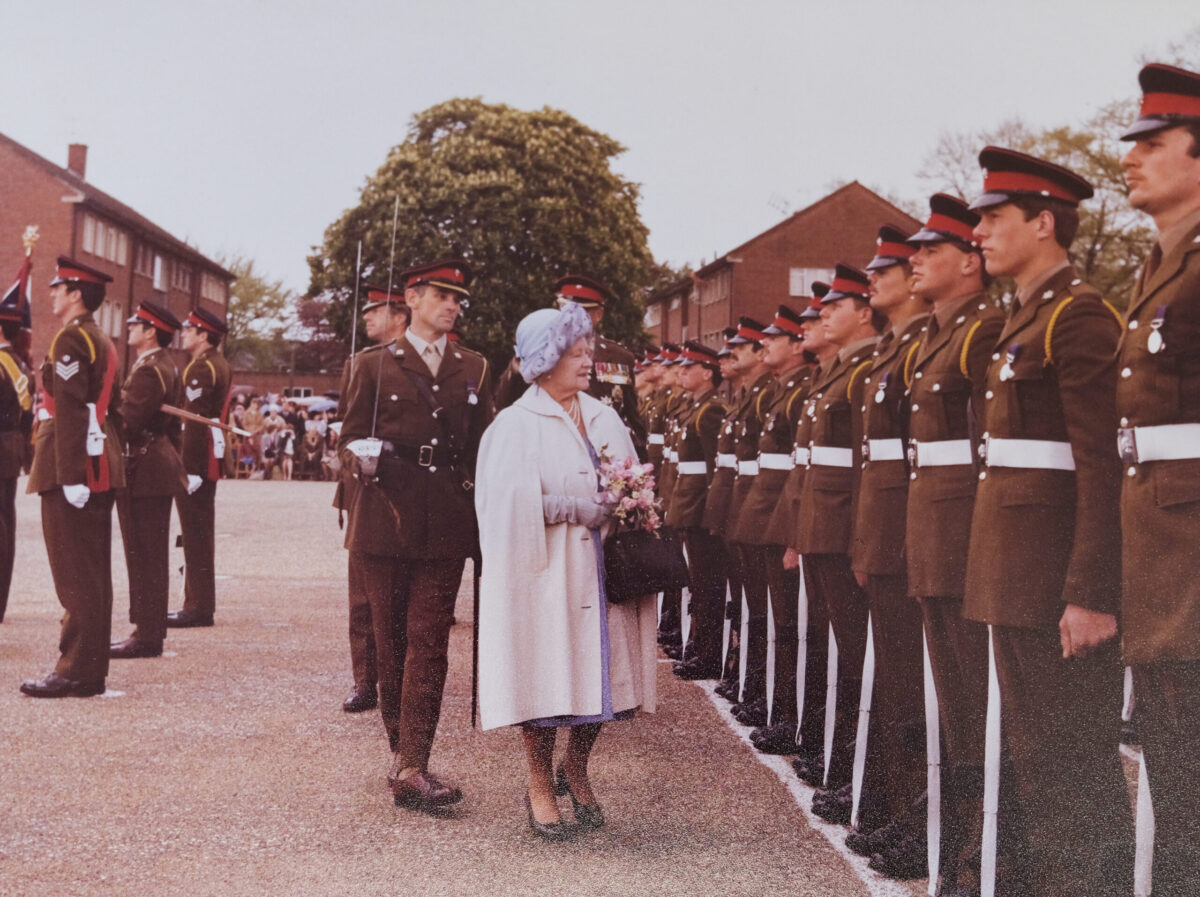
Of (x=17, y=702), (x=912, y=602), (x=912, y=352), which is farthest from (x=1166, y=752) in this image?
(x=17, y=702)

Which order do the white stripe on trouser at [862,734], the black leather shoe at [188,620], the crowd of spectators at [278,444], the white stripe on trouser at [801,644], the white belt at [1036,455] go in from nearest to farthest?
1. the white belt at [1036,455]
2. the white stripe on trouser at [862,734]
3. the white stripe on trouser at [801,644]
4. the black leather shoe at [188,620]
5. the crowd of spectators at [278,444]

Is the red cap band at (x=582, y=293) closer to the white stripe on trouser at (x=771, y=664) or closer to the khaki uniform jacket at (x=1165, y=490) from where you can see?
the white stripe on trouser at (x=771, y=664)

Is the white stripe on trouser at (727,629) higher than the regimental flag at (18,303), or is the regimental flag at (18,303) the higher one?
the regimental flag at (18,303)

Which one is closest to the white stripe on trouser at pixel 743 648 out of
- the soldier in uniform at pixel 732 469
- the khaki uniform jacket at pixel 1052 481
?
the soldier in uniform at pixel 732 469

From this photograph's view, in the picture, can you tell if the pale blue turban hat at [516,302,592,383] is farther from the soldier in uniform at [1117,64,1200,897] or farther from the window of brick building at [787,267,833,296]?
the window of brick building at [787,267,833,296]

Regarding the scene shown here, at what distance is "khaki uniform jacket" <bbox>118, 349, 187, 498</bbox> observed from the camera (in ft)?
33.2

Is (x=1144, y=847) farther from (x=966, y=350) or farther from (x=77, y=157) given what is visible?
(x=77, y=157)

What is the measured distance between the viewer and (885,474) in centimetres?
549

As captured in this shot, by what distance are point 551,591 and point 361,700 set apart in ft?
9.73

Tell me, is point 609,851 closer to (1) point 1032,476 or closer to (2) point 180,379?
(1) point 1032,476

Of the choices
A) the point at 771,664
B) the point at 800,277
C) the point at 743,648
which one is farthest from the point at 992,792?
the point at 800,277

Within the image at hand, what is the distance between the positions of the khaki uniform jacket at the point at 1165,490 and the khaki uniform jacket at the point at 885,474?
169 cm

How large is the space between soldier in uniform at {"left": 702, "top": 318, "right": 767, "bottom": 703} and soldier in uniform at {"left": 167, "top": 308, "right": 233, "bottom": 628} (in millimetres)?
4302

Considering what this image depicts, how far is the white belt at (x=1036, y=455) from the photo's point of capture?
4.20 m
